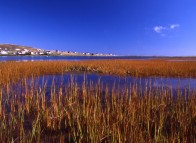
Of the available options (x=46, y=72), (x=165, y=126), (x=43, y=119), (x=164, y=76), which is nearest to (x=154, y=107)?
(x=165, y=126)

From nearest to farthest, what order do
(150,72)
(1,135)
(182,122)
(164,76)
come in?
(1,135)
(182,122)
(164,76)
(150,72)

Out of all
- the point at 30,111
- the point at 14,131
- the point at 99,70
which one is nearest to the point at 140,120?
the point at 14,131

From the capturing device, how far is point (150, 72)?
23625 millimetres

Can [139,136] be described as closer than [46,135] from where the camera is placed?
Yes

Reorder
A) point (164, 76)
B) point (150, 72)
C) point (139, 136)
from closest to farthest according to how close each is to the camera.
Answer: point (139, 136) → point (164, 76) → point (150, 72)

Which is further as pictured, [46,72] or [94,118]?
[46,72]

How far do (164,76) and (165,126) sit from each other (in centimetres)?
1633

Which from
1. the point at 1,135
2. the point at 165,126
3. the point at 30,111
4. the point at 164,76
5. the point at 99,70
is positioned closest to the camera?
the point at 1,135

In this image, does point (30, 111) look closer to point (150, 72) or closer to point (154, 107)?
point (154, 107)

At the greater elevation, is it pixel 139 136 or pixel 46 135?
pixel 139 136

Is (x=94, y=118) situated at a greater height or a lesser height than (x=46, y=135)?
greater

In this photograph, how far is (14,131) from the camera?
5.94 meters

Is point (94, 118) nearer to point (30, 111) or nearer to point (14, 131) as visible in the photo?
point (14, 131)

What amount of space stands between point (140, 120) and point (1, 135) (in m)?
3.87
